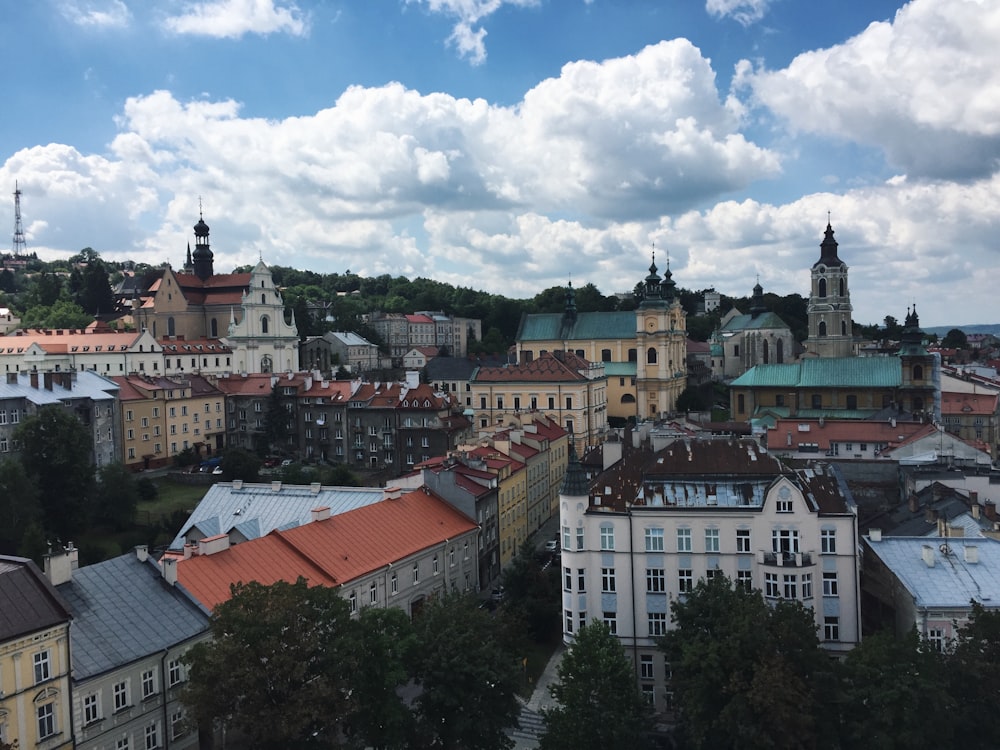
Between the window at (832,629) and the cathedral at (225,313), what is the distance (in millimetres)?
80048

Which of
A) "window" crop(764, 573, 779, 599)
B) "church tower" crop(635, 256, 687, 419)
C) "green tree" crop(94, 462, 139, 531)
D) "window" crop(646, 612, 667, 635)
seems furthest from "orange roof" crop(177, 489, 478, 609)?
"church tower" crop(635, 256, 687, 419)

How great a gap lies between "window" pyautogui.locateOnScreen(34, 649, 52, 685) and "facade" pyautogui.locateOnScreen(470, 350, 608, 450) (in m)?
58.0

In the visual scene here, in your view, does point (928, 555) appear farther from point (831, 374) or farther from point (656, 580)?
point (831, 374)

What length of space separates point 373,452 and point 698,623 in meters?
48.9

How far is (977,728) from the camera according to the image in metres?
24.6

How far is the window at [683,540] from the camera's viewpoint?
1309 inches

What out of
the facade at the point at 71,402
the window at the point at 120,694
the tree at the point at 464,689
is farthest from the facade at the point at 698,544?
the facade at the point at 71,402

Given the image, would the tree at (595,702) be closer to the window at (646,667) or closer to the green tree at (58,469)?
the window at (646,667)

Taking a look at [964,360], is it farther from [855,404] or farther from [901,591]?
[901,591]

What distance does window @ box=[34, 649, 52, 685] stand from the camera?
2294 centimetres

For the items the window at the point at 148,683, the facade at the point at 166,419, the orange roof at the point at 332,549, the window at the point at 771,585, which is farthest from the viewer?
the facade at the point at 166,419

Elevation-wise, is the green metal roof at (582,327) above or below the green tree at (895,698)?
above

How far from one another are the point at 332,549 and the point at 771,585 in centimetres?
1654

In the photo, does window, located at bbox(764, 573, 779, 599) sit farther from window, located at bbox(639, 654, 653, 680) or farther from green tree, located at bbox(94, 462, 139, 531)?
green tree, located at bbox(94, 462, 139, 531)
